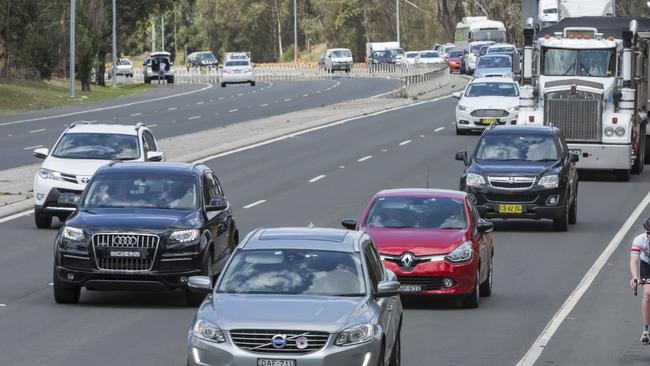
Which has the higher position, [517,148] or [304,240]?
[304,240]

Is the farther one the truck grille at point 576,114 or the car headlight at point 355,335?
the truck grille at point 576,114

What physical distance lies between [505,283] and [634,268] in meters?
7.03

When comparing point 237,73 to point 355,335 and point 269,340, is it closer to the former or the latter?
point 355,335

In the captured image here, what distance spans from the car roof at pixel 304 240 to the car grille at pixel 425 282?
5220 millimetres

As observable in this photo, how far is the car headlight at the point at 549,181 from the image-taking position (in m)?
28.9

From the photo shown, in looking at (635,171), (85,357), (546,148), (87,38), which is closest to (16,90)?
(87,38)

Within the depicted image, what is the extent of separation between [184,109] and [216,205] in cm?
5584

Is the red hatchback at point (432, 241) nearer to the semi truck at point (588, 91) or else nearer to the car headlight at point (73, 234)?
the car headlight at point (73, 234)

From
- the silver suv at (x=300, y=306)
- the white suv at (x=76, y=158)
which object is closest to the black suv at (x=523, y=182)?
the white suv at (x=76, y=158)

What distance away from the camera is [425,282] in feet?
63.5

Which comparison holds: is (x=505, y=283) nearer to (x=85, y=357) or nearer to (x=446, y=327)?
(x=446, y=327)

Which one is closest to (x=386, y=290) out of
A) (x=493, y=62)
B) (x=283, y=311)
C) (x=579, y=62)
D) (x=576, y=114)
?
(x=283, y=311)

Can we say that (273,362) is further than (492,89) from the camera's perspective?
No

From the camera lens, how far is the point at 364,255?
1360 centimetres
